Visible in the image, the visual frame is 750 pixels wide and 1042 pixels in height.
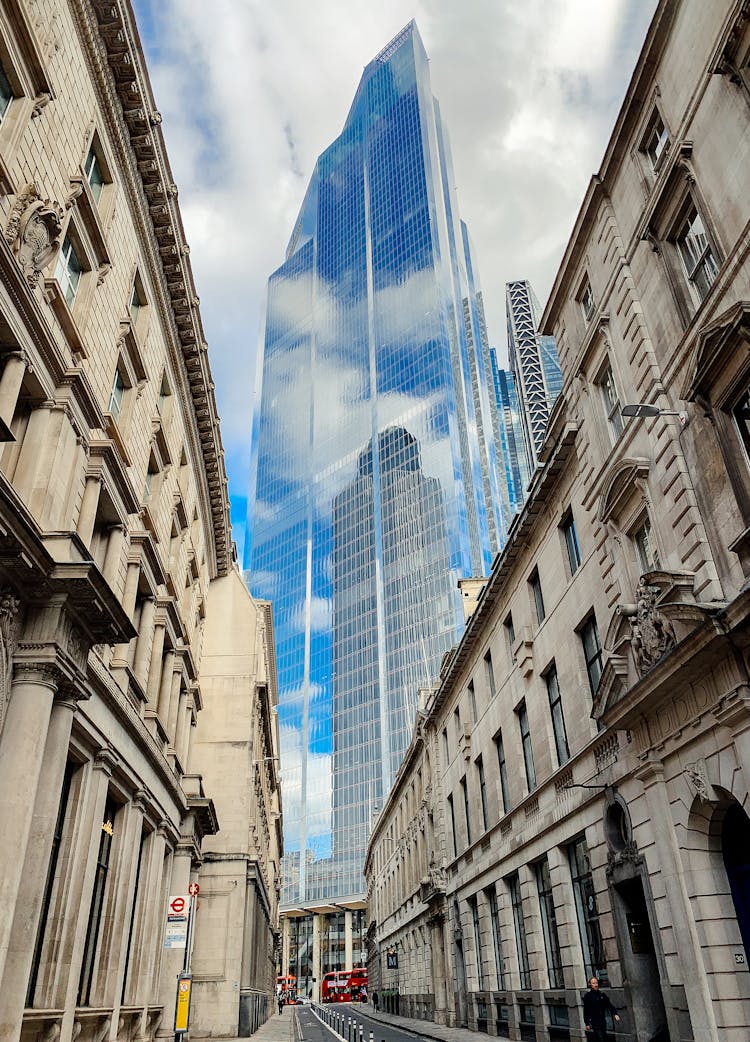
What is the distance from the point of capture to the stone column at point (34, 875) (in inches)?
445

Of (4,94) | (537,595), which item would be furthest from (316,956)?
(4,94)

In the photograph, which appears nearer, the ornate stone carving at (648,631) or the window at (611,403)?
the ornate stone carving at (648,631)

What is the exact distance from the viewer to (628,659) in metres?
15.9

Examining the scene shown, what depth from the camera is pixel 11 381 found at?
12938mm

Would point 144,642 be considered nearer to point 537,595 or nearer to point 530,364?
point 537,595

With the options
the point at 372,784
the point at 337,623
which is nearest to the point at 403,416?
the point at 337,623

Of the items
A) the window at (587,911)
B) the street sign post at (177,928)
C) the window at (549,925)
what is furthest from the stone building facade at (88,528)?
the window at (587,911)

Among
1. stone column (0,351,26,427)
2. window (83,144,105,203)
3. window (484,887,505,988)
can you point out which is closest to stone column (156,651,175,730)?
window (484,887,505,988)

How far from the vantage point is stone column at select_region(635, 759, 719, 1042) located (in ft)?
41.3

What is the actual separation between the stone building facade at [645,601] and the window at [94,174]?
12199 millimetres

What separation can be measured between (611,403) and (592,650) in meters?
6.38

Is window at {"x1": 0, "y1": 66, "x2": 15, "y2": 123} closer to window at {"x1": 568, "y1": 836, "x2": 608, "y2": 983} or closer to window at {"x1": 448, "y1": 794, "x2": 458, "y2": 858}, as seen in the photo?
window at {"x1": 568, "y1": 836, "x2": 608, "y2": 983}

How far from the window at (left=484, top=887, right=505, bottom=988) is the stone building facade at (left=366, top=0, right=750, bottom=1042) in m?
0.39

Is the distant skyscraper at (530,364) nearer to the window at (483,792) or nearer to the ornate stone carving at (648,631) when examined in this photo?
the window at (483,792)
